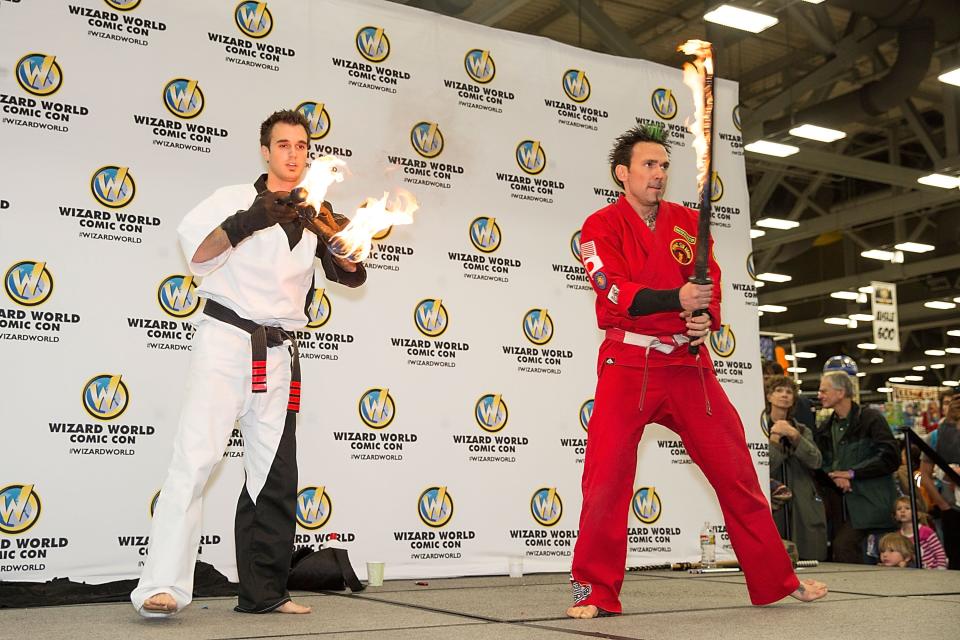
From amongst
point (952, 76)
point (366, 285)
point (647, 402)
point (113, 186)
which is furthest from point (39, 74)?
point (952, 76)

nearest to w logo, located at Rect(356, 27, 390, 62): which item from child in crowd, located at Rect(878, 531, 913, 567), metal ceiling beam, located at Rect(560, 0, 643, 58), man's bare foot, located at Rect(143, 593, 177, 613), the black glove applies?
the black glove

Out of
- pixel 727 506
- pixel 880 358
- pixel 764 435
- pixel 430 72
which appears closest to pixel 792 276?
pixel 880 358

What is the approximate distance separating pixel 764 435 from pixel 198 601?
4.21m

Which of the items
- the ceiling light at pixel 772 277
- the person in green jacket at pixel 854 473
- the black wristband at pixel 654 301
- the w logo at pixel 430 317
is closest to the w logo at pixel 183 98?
the w logo at pixel 430 317

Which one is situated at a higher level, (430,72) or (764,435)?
(430,72)

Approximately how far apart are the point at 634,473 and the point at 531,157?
315cm

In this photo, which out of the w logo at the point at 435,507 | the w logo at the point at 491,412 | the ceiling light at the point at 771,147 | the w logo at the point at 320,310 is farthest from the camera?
the ceiling light at the point at 771,147

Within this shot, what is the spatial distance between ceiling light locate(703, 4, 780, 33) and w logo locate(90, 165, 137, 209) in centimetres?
597

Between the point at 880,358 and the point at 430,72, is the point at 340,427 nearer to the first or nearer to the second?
the point at 430,72

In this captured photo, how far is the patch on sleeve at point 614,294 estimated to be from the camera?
378cm

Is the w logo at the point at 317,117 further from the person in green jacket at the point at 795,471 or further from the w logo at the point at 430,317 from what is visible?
the person in green jacket at the point at 795,471

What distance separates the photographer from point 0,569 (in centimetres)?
458

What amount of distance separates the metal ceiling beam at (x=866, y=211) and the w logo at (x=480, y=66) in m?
11.9

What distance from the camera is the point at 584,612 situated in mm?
3639
